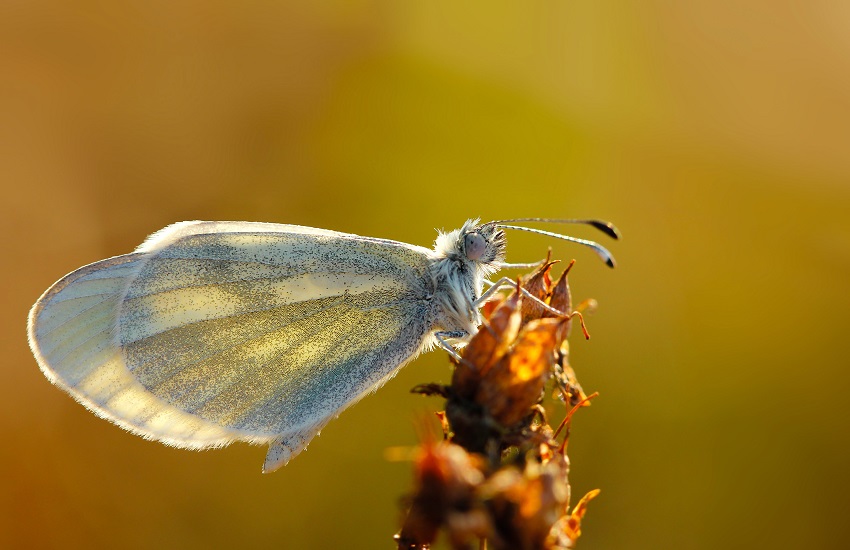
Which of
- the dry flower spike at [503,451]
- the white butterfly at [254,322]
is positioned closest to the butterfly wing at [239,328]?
the white butterfly at [254,322]

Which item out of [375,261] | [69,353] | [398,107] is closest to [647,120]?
[398,107]

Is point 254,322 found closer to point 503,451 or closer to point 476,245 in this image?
point 476,245

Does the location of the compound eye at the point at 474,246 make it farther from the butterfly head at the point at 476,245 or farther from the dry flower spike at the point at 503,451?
the dry flower spike at the point at 503,451

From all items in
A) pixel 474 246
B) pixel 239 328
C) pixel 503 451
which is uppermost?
pixel 474 246

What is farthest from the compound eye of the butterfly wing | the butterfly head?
the butterfly wing

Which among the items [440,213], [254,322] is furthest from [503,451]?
[440,213]

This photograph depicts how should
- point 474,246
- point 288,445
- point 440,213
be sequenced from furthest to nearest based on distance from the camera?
point 440,213 < point 474,246 < point 288,445

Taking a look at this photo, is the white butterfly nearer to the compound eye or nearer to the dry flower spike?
the compound eye

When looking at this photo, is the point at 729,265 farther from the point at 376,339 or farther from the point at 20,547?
the point at 20,547
